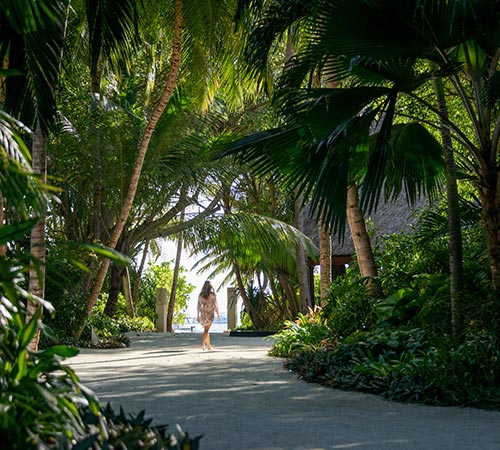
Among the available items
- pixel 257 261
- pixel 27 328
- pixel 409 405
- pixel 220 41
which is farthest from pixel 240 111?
pixel 27 328

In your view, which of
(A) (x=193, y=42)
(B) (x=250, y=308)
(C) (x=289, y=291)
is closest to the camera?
(A) (x=193, y=42)

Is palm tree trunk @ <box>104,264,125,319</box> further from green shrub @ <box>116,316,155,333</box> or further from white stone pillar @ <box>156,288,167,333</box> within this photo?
white stone pillar @ <box>156,288,167,333</box>

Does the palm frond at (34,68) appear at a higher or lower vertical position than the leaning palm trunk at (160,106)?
lower

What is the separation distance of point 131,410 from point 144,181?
11358 millimetres

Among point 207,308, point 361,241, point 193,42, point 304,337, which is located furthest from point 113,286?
point 361,241

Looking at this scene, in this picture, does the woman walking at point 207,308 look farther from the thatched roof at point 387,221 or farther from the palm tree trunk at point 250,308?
the palm tree trunk at point 250,308

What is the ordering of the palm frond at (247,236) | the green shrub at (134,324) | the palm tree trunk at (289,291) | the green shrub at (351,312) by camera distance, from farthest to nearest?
the palm tree trunk at (289,291)
the green shrub at (134,324)
the palm frond at (247,236)
the green shrub at (351,312)

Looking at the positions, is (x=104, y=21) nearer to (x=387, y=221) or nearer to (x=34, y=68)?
(x=34, y=68)

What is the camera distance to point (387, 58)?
7.58 meters

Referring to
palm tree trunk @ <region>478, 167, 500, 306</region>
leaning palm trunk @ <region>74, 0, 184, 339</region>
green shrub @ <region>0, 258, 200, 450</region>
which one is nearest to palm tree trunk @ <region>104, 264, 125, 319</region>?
leaning palm trunk @ <region>74, 0, 184, 339</region>

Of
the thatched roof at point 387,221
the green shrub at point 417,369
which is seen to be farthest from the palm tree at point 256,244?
the green shrub at point 417,369

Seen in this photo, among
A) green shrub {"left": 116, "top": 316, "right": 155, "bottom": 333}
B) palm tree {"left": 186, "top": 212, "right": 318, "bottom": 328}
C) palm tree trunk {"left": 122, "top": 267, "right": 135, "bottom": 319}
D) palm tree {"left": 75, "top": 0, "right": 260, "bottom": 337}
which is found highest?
palm tree {"left": 75, "top": 0, "right": 260, "bottom": 337}

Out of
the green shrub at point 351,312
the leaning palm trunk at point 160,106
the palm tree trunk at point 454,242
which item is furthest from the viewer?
the leaning palm trunk at point 160,106

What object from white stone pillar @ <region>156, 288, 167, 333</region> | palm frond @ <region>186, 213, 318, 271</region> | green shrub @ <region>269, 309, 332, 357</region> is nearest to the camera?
green shrub @ <region>269, 309, 332, 357</region>
